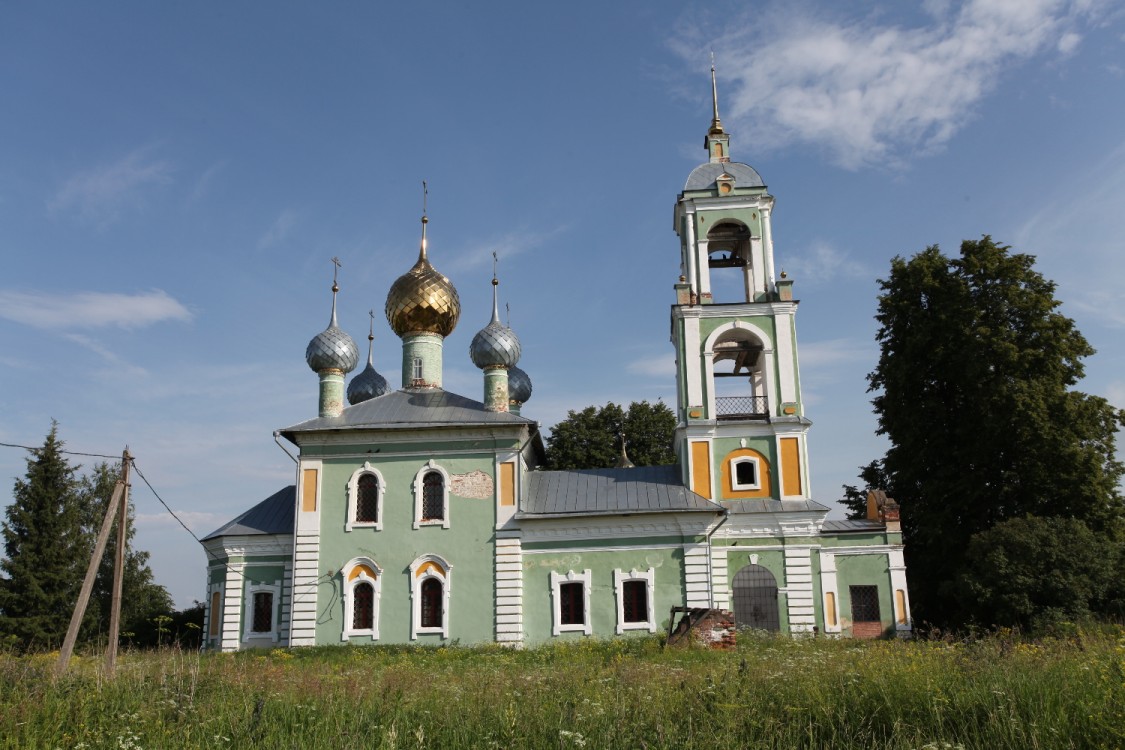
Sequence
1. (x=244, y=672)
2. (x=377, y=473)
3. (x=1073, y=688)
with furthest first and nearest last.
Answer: (x=377, y=473) < (x=244, y=672) < (x=1073, y=688)

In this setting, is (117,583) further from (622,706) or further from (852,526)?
(852,526)

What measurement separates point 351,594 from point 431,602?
1.81 metres

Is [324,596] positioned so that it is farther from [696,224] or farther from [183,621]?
[696,224]

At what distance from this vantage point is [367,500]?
21.9 metres

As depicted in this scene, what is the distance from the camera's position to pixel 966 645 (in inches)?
428

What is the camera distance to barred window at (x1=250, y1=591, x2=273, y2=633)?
21.9 m

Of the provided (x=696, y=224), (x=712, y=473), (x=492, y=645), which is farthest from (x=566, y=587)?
(x=696, y=224)

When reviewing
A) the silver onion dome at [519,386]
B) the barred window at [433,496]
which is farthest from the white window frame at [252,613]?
the silver onion dome at [519,386]

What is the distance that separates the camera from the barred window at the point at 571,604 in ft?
68.8

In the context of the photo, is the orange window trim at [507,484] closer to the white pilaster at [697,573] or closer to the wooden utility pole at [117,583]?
the white pilaster at [697,573]

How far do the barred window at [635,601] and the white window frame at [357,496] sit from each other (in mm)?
5819

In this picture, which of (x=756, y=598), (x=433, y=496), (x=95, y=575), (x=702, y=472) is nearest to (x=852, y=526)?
(x=756, y=598)

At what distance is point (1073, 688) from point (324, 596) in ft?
54.6

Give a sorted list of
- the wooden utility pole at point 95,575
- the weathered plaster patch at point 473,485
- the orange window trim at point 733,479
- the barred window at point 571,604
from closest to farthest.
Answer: the wooden utility pole at point 95,575 → the barred window at point 571,604 → the weathered plaster patch at point 473,485 → the orange window trim at point 733,479
